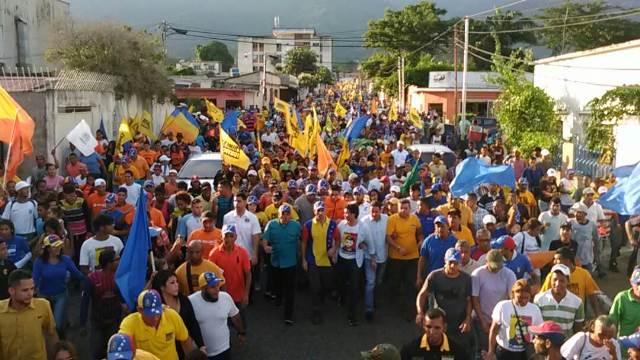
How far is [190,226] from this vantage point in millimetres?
8625

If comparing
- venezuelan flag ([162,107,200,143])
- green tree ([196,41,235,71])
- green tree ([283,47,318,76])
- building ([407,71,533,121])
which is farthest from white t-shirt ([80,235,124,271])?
green tree ([196,41,235,71])

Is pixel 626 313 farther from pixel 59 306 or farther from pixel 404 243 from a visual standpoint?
pixel 59 306

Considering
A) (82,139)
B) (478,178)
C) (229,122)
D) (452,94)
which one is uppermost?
(452,94)

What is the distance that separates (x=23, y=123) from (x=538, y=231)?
7517 mm

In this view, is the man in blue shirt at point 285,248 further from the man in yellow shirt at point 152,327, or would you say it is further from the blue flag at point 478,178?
the man in yellow shirt at point 152,327

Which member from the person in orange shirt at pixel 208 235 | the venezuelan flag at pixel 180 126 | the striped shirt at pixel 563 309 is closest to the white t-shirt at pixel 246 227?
the person in orange shirt at pixel 208 235

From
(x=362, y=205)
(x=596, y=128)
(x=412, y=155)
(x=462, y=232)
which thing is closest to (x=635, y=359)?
(x=462, y=232)

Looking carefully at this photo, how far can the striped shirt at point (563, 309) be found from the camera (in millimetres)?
6070

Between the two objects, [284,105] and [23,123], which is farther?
[284,105]

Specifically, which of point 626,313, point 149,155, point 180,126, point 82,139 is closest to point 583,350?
point 626,313

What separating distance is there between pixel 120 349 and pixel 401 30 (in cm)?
6299

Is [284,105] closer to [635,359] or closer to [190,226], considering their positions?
[190,226]

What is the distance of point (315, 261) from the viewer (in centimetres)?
879

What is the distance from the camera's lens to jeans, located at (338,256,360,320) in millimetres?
8617
